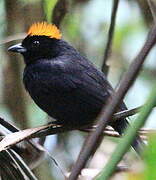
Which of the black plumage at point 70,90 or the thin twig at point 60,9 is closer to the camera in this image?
the black plumage at point 70,90

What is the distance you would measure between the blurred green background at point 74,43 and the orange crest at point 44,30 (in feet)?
0.36

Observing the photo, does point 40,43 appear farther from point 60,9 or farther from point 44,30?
point 60,9

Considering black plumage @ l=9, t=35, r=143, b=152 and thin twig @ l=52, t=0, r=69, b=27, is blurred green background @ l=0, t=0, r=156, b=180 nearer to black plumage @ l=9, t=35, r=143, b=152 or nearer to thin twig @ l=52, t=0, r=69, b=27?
thin twig @ l=52, t=0, r=69, b=27

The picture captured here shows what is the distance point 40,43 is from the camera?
12.1ft

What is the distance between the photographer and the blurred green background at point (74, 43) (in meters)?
3.72

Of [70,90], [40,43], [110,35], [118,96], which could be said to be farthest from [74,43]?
[118,96]

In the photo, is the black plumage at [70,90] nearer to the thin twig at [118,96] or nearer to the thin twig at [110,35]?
the thin twig at [110,35]

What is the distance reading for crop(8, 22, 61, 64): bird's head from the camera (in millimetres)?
3557

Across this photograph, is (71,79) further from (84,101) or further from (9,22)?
(9,22)

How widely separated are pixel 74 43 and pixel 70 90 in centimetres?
149

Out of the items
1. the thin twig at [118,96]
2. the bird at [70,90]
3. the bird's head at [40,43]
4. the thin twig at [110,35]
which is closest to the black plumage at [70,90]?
the bird at [70,90]

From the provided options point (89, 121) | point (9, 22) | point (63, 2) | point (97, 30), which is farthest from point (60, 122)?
point (97, 30)

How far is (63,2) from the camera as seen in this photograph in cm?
311

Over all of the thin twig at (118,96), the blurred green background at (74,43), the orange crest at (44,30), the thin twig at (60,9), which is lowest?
the blurred green background at (74,43)
